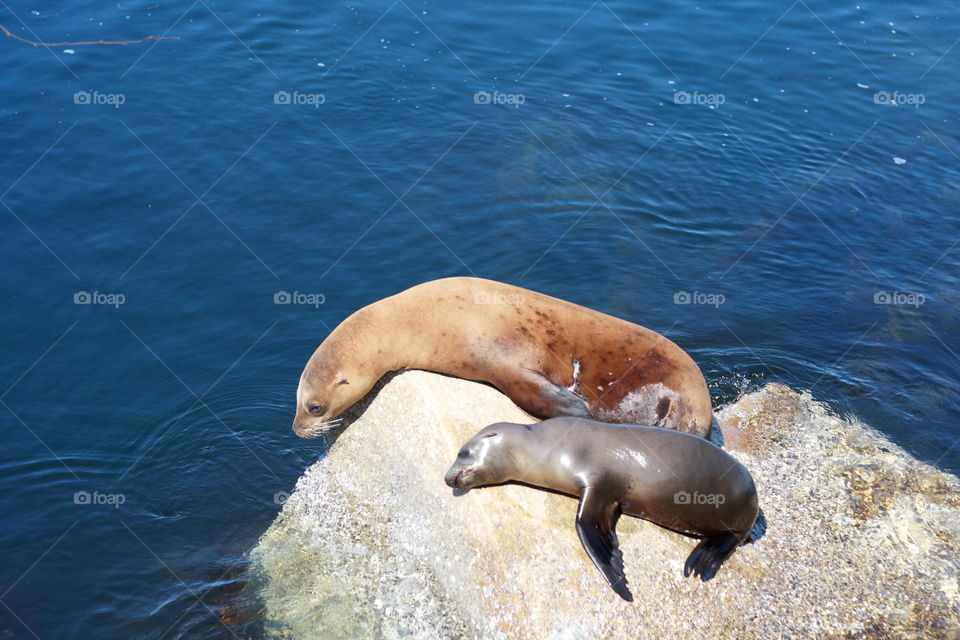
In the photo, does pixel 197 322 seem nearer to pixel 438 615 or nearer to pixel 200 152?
pixel 200 152

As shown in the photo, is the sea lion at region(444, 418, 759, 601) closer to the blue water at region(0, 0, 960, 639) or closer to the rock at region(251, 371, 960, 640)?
the rock at region(251, 371, 960, 640)

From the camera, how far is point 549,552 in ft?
21.1

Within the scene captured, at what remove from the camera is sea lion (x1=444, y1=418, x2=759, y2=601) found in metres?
6.69

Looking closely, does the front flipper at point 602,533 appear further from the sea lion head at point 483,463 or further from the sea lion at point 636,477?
the sea lion head at point 483,463

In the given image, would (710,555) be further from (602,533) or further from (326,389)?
(326,389)

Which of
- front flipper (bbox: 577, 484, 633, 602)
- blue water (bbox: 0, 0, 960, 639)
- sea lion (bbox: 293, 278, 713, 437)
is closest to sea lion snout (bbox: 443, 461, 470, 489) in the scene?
front flipper (bbox: 577, 484, 633, 602)

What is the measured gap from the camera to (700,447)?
6.89 metres

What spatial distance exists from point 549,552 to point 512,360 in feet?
6.18

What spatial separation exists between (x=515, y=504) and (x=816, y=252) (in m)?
8.70

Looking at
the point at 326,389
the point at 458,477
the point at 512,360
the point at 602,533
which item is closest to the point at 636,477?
the point at 602,533

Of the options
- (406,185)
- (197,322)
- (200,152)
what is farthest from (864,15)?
(197,322)

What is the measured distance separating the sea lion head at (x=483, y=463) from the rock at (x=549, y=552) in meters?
0.14

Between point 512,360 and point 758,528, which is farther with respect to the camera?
point 512,360

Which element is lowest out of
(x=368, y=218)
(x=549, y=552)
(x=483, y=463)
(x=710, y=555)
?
(x=368, y=218)
